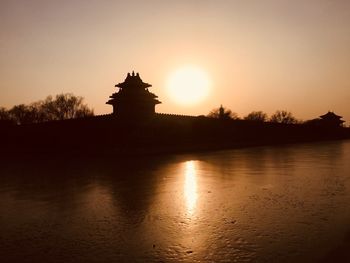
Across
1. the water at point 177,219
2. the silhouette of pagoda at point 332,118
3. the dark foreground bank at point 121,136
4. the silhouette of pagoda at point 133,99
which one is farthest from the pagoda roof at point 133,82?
the silhouette of pagoda at point 332,118

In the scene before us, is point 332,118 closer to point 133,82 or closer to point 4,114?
point 133,82

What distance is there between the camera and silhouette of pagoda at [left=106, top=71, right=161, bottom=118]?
26.2 metres

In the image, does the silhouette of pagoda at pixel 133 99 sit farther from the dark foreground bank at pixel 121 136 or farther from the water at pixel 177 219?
the water at pixel 177 219

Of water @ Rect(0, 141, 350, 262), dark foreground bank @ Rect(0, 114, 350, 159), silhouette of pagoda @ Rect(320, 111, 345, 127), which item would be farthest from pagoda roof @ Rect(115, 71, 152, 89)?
silhouette of pagoda @ Rect(320, 111, 345, 127)

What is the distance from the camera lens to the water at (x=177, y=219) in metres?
4.65

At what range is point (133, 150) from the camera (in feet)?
73.6

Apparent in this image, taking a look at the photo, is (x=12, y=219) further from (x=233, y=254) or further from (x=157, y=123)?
(x=157, y=123)

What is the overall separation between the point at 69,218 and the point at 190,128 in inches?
824

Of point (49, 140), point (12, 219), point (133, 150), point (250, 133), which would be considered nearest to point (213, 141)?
point (250, 133)

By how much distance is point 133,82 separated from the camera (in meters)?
27.0

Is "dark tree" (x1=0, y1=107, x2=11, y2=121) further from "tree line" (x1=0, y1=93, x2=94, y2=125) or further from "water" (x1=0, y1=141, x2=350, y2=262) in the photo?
"water" (x1=0, y1=141, x2=350, y2=262)

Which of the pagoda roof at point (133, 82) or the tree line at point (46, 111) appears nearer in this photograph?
the pagoda roof at point (133, 82)

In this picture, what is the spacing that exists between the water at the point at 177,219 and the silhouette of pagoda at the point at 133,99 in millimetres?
15333

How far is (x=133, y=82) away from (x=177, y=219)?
70.6ft
